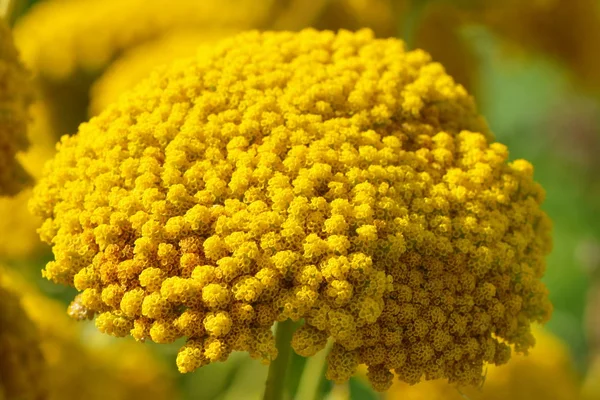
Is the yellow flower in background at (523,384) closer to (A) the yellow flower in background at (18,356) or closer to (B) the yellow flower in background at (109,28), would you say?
(A) the yellow flower in background at (18,356)

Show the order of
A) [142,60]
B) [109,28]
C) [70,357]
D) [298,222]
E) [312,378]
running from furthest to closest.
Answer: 1. [109,28]
2. [142,60]
3. [70,357]
4. [312,378]
5. [298,222]

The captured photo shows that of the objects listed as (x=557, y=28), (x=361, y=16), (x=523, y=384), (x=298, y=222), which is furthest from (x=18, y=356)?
(x=557, y=28)

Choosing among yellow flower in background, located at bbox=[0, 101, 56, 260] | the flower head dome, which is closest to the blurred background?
yellow flower in background, located at bbox=[0, 101, 56, 260]

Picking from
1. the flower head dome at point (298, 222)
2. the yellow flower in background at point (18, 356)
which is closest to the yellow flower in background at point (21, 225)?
the yellow flower in background at point (18, 356)

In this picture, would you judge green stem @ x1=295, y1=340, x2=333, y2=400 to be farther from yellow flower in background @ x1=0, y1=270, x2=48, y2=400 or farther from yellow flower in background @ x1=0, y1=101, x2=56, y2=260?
yellow flower in background @ x1=0, y1=101, x2=56, y2=260

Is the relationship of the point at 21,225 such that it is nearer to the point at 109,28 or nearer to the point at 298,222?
the point at 109,28

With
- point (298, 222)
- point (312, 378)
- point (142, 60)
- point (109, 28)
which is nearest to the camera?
point (298, 222)
